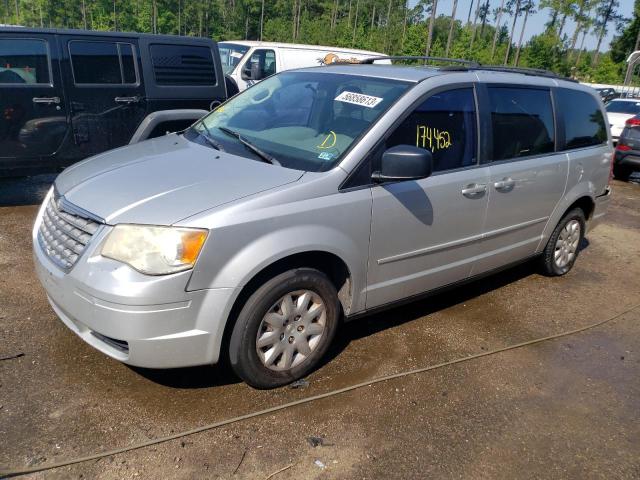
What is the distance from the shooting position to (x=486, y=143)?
390 centimetres

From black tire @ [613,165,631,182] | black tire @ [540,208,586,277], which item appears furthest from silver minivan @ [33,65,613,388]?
black tire @ [613,165,631,182]

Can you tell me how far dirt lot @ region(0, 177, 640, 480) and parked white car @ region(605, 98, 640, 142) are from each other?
10.4 m

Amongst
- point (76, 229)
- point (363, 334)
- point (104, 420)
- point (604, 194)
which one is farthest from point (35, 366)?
point (604, 194)

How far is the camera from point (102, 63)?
6.36 meters

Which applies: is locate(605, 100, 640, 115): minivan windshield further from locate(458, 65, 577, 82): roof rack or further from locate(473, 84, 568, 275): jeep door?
locate(473, 84, 568, 275): jeep door

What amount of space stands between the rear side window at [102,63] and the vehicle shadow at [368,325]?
4272mm

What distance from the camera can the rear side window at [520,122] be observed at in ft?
13.1

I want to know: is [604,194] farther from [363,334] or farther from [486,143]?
[363,334]

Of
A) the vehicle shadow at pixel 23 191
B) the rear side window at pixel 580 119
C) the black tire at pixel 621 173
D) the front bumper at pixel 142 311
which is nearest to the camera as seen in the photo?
the front bumper at pixel 142 311

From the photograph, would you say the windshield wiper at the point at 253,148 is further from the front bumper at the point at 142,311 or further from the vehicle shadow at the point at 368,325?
the vehicle shadow at the point at 368,325

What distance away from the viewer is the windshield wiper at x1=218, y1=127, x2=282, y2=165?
322 centimetres

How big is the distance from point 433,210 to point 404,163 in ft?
1.98

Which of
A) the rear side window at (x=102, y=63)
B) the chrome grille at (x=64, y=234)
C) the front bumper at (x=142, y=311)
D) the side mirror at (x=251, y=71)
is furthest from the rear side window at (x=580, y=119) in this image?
the side mirror at (x=251, y=71)

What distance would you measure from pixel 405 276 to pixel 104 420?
1954mm
